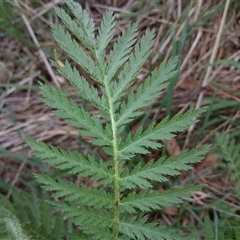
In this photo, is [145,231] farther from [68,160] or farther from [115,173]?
[68,160]

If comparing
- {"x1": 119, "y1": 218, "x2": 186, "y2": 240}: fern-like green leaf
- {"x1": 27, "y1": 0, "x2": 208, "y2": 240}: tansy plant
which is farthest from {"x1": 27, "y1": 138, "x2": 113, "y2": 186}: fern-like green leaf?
{"x1": 119, "y1": 218, "x2": 186, "y2": 240}: fern-like green leaf

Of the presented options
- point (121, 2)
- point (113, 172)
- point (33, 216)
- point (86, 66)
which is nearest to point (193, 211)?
point (33, 216)

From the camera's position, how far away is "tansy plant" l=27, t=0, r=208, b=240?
1.11m

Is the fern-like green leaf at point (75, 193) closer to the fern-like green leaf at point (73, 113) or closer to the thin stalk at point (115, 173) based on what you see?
the thin stalk at point (115, 173)

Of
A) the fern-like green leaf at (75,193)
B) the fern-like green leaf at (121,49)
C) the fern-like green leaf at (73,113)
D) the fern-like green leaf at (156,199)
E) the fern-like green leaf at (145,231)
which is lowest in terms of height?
the fern-like green leaf at (145,231)

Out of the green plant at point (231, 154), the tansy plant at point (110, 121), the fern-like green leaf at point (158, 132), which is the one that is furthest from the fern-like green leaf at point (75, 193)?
the green plant at point (231, 154)

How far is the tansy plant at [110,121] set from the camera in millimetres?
1105

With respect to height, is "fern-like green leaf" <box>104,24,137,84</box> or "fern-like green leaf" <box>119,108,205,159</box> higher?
"fern-like green leaf" <box>104,24,137,84</box>

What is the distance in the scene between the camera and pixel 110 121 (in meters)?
1.14

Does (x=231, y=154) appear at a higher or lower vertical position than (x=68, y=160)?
higher

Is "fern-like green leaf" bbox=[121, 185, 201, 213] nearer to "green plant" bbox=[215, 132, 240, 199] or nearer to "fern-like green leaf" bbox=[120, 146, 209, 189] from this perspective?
"fern-like green leaf" bbox=[120, 146, 209, 189]

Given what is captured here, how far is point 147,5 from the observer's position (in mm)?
2436

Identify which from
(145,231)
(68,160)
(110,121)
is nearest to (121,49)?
(110,121)

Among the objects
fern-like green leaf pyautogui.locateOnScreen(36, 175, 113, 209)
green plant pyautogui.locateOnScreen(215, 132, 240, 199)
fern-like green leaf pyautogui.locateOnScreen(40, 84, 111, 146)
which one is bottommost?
fern-like green leaf pyautogui.locateOnScreen(36, 175, 113, 209)
